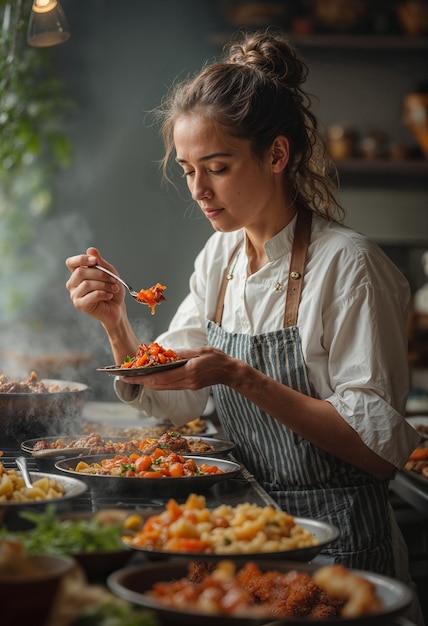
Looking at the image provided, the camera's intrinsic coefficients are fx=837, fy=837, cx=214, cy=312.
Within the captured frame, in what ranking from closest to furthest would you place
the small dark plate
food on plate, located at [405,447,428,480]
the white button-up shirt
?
1. the small dark plate
2. the white button-up shirt
3. food on plate, located at [405,447,428,480]

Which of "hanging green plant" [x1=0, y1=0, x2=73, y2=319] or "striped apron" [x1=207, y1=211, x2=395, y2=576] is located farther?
"hanging green plant" [x1=0, y1=0, x2=73, y2=319]

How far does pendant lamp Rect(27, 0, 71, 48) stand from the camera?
2.74 m

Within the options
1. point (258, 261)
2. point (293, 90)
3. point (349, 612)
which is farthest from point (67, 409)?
point (349, 612)

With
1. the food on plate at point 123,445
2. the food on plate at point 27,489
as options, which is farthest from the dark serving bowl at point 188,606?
the food on plate at point 123,445

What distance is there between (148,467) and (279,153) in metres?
1.12

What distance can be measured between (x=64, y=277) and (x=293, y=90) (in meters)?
3.49

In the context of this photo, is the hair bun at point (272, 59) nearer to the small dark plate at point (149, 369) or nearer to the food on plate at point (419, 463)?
the small dark plate at point (149, 369)

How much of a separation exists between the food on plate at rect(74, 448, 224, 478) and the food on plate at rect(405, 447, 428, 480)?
3.90ft

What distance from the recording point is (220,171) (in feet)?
8.37

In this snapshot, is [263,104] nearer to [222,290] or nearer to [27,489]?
[222,290]

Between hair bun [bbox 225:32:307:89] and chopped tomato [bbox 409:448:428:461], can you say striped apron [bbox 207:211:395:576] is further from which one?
chopped tomato [bbox 409:448:428:461]

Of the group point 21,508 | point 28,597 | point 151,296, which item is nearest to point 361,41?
point 151,296

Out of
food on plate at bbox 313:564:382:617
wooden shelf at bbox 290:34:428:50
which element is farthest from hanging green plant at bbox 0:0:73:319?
food on plate at bbox 313:564:382:617

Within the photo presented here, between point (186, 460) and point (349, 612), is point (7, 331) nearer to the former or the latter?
point (186, 460)
